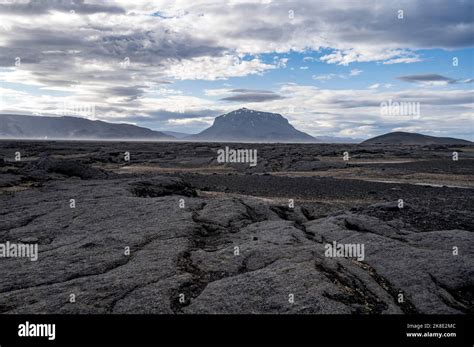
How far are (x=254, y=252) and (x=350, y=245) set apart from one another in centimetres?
340

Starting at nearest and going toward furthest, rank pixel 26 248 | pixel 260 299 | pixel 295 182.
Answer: pixel 260 299 → pixel 26 248 → pixel 295 182

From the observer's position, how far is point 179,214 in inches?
702

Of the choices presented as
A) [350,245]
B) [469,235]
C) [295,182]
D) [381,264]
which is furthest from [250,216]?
[295,182]

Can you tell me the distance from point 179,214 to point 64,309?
29.1 ft

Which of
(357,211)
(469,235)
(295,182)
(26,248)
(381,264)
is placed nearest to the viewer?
(381,264)

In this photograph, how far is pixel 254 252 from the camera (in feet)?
42.5

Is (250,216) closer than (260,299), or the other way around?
(260,299)

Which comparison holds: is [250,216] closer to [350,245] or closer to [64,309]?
[350,245]

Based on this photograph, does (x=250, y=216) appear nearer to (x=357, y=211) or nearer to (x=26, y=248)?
(x=357, y=211)
